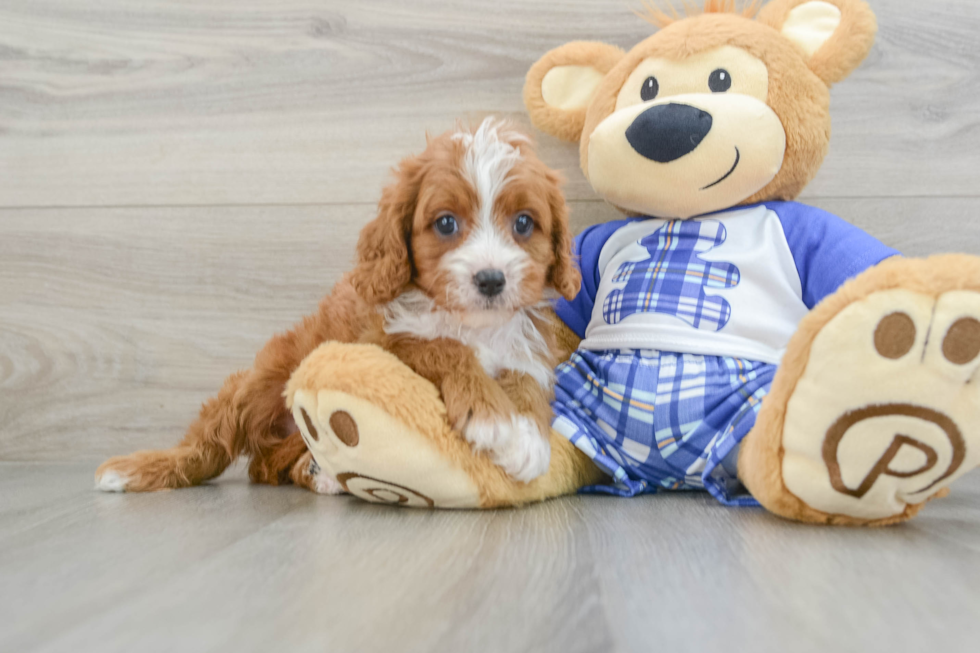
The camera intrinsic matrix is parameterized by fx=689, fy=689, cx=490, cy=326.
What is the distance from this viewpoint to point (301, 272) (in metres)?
1.76

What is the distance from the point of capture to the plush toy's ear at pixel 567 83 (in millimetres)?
1518

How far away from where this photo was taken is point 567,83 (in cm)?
155

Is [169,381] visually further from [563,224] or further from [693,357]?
[693,357]

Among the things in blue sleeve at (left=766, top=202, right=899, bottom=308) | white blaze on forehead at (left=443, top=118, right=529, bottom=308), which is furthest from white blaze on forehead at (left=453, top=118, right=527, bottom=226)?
blue sleeve at (left=766, top=202, right=899, bottom=308)

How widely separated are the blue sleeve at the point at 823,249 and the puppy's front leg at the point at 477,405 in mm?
602

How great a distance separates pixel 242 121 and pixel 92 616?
4.53ft

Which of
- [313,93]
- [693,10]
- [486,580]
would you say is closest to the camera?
[486,580]

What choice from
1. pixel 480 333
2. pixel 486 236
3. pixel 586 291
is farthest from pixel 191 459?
pixel 586 291

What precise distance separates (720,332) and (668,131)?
1.25 ft

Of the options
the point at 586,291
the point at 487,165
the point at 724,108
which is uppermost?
the point at 724,108

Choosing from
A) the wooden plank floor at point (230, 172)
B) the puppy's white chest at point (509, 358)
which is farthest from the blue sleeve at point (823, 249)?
the puppy's white chest at point (509, 358)

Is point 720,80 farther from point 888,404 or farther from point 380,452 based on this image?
point 380,452

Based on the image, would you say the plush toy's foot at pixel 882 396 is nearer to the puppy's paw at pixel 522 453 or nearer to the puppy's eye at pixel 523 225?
the puppy's paw at pixel 522 453

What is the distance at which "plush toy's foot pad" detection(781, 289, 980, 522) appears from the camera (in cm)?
86
